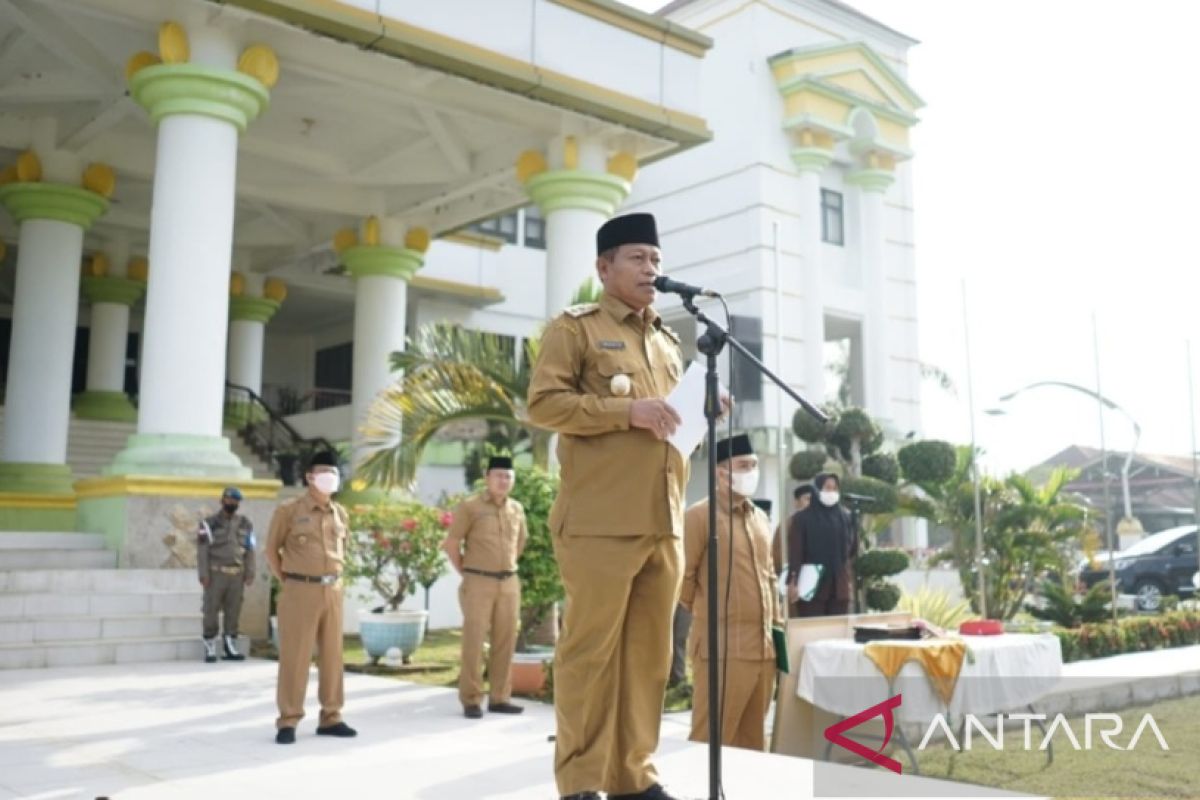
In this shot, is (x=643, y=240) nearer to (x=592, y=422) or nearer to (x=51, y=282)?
(x=592, y=422)

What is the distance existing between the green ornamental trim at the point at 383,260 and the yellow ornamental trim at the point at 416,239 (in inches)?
4.8

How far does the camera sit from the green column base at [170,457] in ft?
35.8

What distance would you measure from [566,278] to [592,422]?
32.7 feet

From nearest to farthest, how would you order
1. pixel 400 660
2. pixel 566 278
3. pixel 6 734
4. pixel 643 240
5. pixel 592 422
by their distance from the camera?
pixel 592 422
pixel 643 240
pixel 6 734
pixel 400 660
pixel 566 278

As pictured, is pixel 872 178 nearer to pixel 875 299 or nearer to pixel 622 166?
pixel 875 299

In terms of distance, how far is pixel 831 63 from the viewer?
23703mm

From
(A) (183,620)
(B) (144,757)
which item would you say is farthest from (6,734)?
(A) (183,620)

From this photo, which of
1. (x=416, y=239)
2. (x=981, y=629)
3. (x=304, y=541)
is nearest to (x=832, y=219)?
(x=416, y=239)

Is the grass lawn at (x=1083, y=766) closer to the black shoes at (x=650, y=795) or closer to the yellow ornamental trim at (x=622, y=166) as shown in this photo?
the black shoes at (x=650, y=795)

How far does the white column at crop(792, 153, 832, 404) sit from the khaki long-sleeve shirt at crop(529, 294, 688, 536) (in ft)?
63.7

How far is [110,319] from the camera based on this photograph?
1930 cm

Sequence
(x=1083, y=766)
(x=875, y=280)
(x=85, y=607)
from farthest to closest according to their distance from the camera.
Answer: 1. (x=875, y=280)
2. (x=85, y=607)
3. (x=1083, y=766)

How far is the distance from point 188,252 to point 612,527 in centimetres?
876

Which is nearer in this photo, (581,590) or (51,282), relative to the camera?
(581,590)
